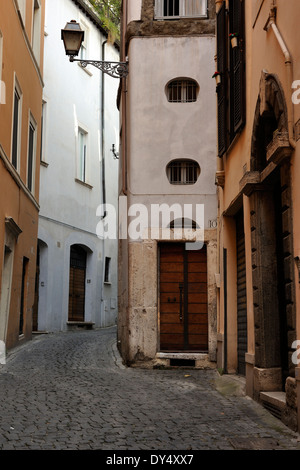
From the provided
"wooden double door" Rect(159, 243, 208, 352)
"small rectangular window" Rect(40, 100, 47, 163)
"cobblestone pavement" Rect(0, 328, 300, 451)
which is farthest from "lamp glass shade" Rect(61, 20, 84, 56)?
"small rectangular window" Rect(40, 100, 47, 163)

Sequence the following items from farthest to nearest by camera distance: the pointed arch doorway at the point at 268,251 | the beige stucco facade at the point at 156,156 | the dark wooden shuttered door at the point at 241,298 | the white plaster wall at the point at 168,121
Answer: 1. the white plaster wall at the point at 168,121
2. the beige stucco facade at the point at 156,156
3. the dark wooden shuttered door at the point at 241,298
4. the pointed arch doorway at the point at 268,251

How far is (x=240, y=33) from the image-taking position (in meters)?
9.09

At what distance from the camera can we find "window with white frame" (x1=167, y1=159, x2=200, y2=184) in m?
12.0

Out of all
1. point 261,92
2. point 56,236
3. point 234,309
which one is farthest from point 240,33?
point 56,236

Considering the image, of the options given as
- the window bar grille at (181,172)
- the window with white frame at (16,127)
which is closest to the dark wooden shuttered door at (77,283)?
the window with white frame at (16,127)

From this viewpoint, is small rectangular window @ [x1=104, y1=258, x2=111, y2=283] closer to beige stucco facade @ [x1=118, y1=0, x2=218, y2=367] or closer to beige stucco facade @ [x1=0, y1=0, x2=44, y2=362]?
beige stucco facade @ [x1=0, y1=0, x2=44, y2=362]

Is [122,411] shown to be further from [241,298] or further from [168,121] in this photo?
[168,121]

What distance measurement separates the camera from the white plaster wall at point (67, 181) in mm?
18062

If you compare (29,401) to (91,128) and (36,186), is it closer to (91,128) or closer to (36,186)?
(36,186)

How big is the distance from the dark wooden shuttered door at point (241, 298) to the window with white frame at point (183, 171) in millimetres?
2021

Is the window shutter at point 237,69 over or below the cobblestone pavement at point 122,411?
over

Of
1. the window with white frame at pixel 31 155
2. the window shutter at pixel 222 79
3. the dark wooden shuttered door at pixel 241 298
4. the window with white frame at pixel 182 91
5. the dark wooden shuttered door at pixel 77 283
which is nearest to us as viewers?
the dark wooden shuttered door at pixel 241 298

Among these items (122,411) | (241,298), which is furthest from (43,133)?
(122,411)

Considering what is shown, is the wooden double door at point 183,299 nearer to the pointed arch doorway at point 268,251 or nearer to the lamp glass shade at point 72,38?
the pointed arch doorway at point 268,251
